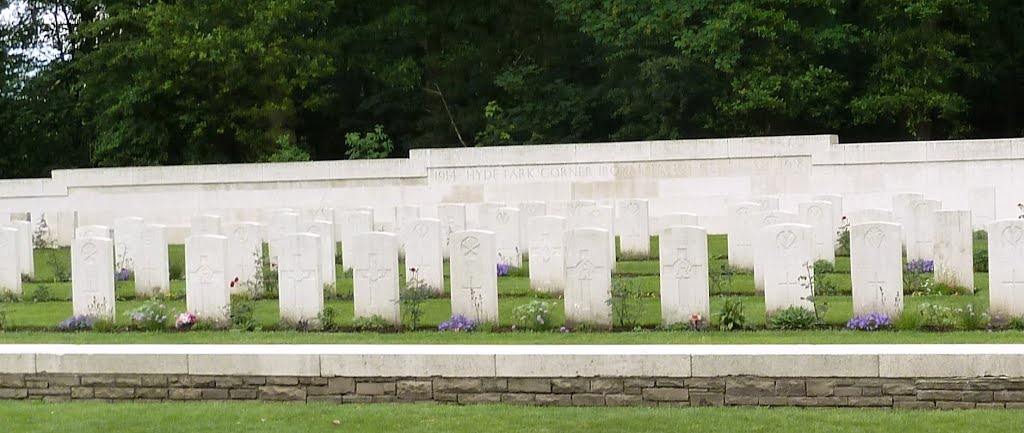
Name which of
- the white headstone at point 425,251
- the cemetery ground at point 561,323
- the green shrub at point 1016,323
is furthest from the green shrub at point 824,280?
the white headstone at point 425,251

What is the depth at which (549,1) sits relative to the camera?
90.0ft

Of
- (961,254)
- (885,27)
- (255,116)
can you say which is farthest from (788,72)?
(961,254)

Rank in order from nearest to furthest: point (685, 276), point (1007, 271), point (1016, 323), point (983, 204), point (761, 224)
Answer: point (1016, 323) < point (1007, 271) < point (685, 276) < point (761, 224) < point (983, 204)

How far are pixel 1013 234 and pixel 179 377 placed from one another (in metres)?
6.58

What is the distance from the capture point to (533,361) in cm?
786

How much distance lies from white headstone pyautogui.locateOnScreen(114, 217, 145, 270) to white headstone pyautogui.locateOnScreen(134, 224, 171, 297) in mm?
450

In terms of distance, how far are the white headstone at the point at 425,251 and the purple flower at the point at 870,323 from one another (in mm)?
4428

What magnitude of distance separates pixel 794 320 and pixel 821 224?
4.26 m

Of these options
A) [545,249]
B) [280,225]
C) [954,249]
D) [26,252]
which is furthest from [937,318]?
[26,252]

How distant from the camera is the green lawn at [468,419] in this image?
7.16 meters

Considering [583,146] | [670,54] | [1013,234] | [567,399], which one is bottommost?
[567,399]

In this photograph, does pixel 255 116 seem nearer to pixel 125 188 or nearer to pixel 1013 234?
pixel 125 188

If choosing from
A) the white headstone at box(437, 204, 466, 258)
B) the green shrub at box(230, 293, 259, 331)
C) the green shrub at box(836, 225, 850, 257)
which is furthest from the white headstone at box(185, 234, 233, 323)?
the green shrub at box(836, 225, 850, 257)

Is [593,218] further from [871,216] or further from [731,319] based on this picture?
[731,319]
